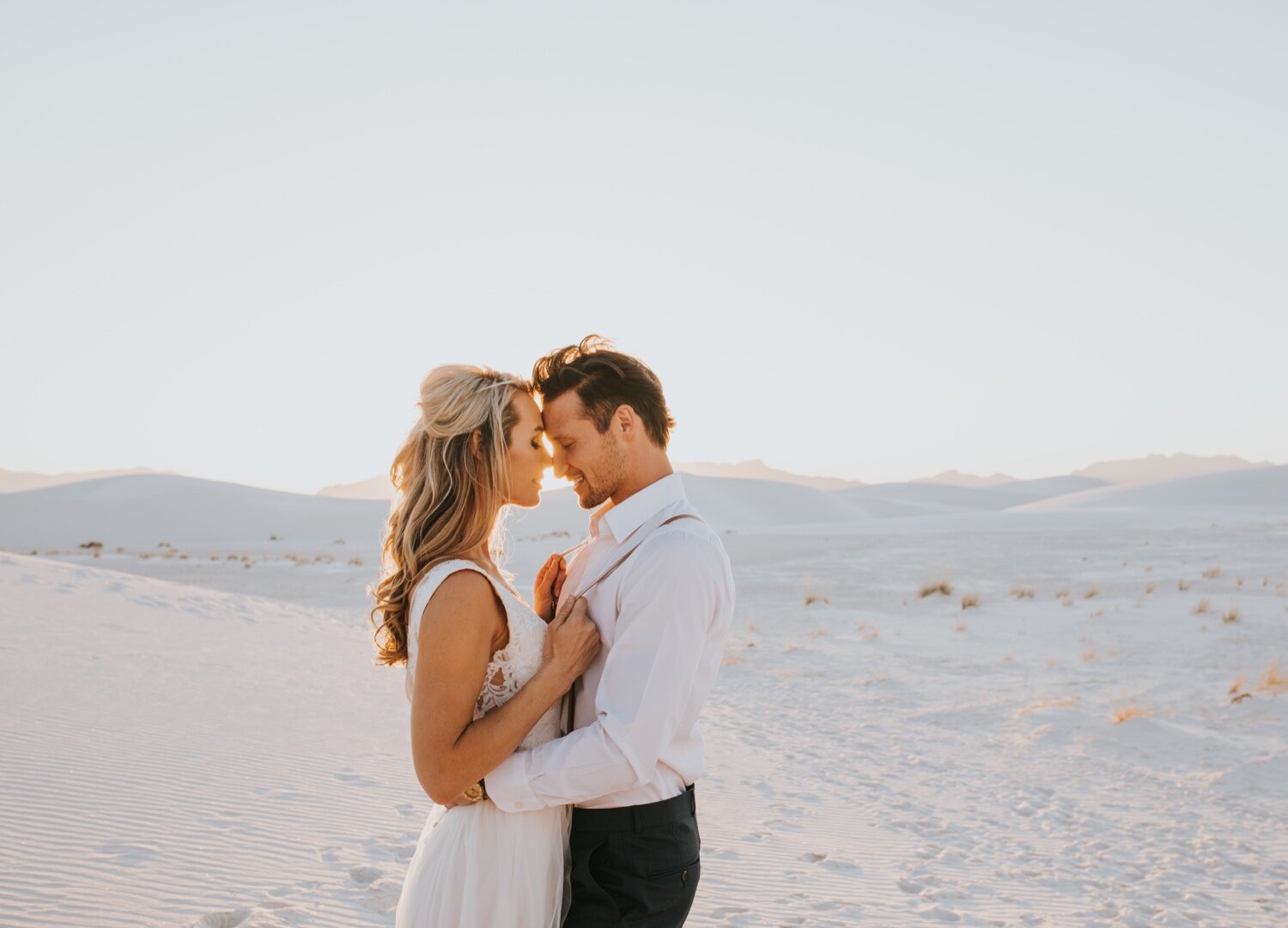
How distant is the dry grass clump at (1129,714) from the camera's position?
10.0 meters

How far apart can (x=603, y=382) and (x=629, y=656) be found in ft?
2.48

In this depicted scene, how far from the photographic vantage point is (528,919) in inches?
97.1

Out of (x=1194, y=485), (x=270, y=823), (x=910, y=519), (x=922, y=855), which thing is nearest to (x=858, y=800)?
(x=922, y=855)

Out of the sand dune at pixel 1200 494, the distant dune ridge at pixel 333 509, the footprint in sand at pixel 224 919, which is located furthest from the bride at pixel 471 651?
the sand dune at pixel 1200 494

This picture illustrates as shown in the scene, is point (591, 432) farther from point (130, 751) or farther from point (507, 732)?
point (130, 751)

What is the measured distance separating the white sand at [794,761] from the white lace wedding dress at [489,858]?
8.93 feet

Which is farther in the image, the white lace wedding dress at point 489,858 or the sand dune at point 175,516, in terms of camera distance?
the sand dune at point 175,516

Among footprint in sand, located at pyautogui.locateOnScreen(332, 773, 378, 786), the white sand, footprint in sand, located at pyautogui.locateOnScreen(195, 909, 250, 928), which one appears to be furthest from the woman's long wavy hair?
footprint in sand, located at pyautogui.locateOnScreen(332, 773, 378, 786)

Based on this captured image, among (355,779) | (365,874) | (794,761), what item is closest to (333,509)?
(794,761)

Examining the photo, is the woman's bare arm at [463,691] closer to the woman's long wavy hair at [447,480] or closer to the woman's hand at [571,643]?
the woman's hand at [571,643]

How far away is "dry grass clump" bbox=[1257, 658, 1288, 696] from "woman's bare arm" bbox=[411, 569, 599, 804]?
1091cm

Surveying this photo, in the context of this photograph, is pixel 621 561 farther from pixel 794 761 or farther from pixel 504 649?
pixel 794 761

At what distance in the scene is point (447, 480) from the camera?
2629 millimetres

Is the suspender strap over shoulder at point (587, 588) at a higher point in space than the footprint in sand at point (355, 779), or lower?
higher
